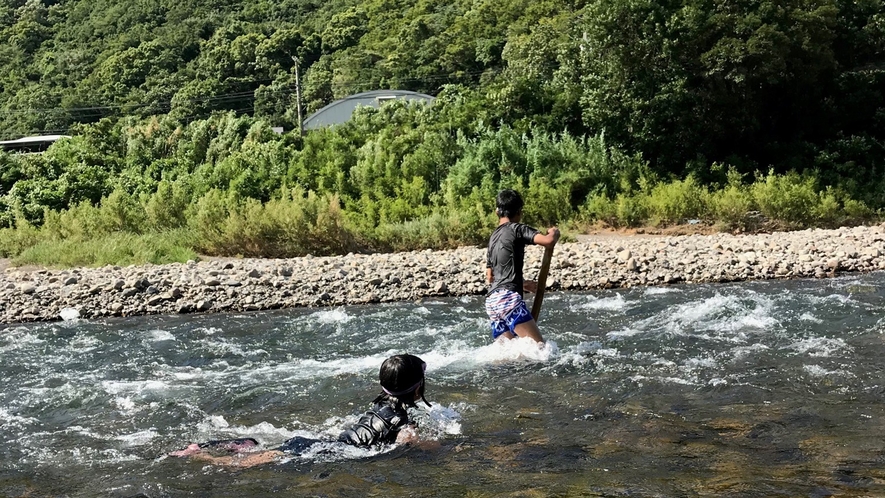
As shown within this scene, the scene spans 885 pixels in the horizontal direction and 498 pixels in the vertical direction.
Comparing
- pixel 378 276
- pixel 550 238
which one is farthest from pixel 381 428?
pixel 378 276

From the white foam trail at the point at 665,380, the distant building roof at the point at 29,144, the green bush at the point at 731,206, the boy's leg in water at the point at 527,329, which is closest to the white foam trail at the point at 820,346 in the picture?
the white foam trail at the point at 665,380

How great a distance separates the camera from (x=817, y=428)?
626 cm

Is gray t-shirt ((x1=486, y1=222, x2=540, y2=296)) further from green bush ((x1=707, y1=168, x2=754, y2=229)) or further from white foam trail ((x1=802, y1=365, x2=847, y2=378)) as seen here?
green bush ((x1=707, y1=168, x2=754, y2=229))

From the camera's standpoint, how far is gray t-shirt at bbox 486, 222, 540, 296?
7758 millimetres

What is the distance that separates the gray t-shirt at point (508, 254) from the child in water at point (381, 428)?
2.04m

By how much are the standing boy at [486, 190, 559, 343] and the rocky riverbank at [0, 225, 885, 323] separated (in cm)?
606

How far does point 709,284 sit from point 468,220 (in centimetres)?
666

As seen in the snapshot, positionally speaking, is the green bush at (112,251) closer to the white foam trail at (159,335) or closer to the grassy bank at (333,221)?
the grassy bank at (333,221)

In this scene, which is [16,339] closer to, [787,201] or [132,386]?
[132,386]

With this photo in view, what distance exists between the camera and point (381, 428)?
6.06 metres

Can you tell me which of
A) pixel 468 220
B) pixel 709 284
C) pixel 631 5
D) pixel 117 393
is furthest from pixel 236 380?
pixel 631 5

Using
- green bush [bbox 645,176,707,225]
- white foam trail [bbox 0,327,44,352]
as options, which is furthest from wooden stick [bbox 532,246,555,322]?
green bush [bbox 645,176,707,225]

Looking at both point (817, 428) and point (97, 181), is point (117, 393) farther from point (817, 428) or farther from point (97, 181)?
point (97, 181)

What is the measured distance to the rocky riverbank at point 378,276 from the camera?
1412 centimetres
